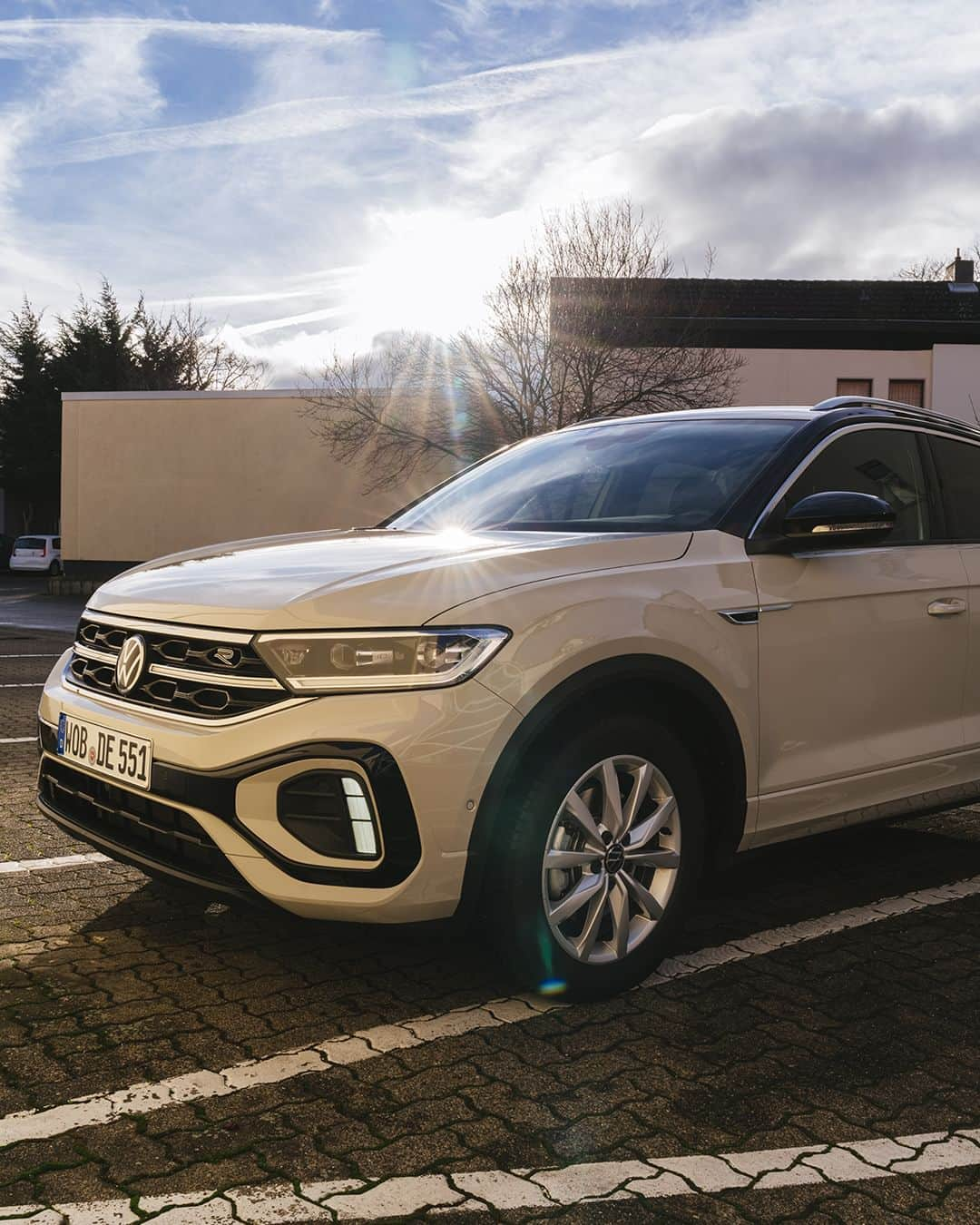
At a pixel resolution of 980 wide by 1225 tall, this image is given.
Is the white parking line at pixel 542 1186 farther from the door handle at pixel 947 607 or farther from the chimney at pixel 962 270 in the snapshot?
the chimney at pixel 962 270

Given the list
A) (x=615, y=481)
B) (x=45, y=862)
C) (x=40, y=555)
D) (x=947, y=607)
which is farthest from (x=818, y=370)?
(x=45, y=862)

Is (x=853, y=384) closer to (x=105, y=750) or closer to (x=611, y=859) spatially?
(x=611, y=859)

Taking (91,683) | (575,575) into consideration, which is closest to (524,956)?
(575,575)

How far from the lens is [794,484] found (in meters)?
4.02

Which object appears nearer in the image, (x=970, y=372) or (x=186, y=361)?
(x=970, y=372)

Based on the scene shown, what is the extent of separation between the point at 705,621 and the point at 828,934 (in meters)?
1.25

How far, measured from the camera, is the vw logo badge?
3.41m

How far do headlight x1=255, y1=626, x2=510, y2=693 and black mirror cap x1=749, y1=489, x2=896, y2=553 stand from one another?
3.77ft

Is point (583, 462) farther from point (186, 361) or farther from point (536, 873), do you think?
point (186, 361)

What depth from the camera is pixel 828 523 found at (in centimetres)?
379

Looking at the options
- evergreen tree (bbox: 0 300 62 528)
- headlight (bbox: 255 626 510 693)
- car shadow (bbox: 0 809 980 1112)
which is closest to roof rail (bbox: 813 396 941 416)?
car shadow (bbox: 0 809 980 1112)

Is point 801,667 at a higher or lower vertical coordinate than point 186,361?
lower

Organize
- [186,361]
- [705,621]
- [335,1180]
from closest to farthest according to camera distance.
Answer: [335,1180] → [705,621] → [186,361]

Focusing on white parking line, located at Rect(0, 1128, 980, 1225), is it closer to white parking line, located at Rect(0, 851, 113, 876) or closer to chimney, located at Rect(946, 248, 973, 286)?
white parking line, located at Rect(0, 851, 113, 876)
